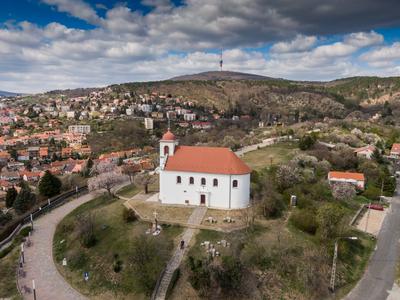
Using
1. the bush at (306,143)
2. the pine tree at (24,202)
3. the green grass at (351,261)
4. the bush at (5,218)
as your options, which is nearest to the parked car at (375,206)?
the green grass at (351,261)

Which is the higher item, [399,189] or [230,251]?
[230,251]

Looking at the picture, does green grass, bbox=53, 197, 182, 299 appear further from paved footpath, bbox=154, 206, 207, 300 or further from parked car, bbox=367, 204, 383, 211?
parked car, bbox=367, 204, 383, 211

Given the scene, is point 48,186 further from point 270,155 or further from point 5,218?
point 270,155

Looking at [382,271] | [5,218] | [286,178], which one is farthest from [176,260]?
[5,218]

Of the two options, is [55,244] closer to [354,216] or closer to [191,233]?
[191,233]

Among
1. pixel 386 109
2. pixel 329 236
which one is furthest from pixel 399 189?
pixel 386 109

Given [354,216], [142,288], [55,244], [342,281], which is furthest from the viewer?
[354,216]

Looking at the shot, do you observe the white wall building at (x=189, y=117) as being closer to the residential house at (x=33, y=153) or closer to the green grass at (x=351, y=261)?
the residential house at (x=33, y=153)
